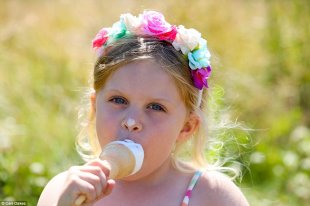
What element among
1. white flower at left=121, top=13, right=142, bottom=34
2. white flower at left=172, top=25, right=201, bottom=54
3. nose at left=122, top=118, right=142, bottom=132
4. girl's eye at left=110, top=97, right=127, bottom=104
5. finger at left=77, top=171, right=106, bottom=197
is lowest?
finger at left=77, top=171, right=106, bottom=197

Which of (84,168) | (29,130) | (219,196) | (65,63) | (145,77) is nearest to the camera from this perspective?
(84,168)

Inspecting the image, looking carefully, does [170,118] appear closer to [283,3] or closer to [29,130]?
[29,130]

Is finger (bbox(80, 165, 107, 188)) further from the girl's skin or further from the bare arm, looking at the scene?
the girl's skin

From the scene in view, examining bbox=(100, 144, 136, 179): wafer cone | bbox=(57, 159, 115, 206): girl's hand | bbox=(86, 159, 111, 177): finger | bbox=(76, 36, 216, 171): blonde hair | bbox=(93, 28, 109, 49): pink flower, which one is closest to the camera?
bbox=(57, 159, 115, 206): girl's hand

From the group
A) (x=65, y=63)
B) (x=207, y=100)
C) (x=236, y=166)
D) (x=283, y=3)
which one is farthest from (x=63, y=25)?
(x=207, y=100)

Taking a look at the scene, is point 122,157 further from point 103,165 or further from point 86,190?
point 86,190

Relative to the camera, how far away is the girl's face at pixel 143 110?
271 cm

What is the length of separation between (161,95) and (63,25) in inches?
166

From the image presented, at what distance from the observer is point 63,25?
686cm

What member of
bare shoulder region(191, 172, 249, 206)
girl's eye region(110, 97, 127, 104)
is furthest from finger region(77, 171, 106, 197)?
bare shoulder region(191, 172, 249, 206)

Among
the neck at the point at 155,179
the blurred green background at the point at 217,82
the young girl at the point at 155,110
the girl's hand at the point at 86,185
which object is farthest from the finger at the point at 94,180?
the blurred green background at the point at 217,82

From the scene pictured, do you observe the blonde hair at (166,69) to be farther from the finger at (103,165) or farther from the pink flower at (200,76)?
the finger at (103,165)

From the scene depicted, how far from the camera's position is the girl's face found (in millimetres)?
2715

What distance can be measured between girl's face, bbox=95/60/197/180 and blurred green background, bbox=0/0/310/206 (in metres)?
1.27
